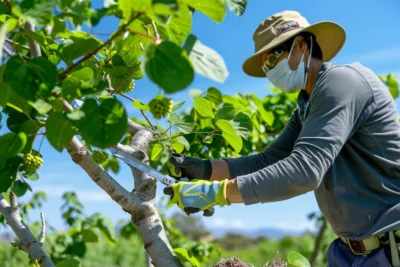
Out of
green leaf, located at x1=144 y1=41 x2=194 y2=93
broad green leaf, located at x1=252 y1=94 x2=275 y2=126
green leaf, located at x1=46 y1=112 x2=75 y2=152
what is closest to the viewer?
green leaf, located at x1=144 y1=41 x2=194 y2=93

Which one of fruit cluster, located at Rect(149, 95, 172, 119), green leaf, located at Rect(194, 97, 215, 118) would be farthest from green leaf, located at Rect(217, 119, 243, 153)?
fruit cluster, located at Rect(149, 95, 172, 119)

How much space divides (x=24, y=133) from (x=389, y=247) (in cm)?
113

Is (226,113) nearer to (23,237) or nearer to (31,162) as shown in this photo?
(31,162)

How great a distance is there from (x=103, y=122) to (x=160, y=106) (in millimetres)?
287

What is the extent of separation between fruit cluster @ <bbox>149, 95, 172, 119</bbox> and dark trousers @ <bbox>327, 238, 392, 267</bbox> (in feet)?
2.72

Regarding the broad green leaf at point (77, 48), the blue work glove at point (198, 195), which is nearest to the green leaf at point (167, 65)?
the broad green leaf at point (77, 48)

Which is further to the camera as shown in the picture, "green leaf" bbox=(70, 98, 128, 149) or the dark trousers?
the dark trousers

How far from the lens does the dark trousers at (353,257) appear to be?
1.78 meters

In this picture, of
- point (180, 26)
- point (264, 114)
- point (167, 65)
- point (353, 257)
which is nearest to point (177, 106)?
point (180, 26)

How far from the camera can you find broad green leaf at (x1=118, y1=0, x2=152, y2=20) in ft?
3.64

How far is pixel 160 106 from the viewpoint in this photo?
145 cm

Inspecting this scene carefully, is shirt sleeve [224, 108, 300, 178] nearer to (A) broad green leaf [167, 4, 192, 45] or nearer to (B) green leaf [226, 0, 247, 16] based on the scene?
(B) green leaf [226, 0, 247, 16]

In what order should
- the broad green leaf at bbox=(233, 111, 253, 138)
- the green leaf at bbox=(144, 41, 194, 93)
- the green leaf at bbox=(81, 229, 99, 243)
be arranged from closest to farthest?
the green leaf at bbox=(144, 41, 194, 93) → the broad green leaf at bbox=(233, 111, 253, 138) → the green leaf at bbox=(81, 229, 99, 243)

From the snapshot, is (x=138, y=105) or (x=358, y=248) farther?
(x=358, y=248)
